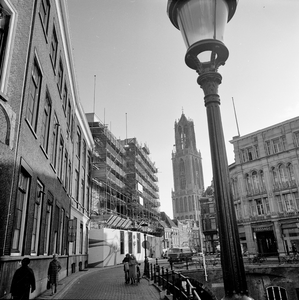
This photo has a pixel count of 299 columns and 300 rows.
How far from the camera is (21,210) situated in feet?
28.1

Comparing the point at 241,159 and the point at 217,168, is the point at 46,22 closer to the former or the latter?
the point at 217,168

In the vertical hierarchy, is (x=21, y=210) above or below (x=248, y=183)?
below

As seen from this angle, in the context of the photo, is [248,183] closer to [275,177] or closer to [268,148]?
[275,177]

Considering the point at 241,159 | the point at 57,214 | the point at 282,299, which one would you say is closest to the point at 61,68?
the point at 57,214

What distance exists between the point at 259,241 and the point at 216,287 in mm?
13577

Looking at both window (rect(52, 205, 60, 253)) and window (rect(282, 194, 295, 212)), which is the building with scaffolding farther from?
window (rect(282, 194, 295, 212))

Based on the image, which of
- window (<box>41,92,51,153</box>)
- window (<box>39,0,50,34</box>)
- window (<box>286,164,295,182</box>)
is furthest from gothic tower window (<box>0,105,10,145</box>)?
window (<box>286,164,295,182</box>)

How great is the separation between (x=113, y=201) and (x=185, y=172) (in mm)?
89530

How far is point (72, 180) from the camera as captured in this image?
69.5ft

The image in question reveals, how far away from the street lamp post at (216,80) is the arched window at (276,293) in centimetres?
2482

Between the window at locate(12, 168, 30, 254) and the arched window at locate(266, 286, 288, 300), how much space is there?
22.3 m

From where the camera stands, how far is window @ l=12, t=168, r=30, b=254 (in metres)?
8.13

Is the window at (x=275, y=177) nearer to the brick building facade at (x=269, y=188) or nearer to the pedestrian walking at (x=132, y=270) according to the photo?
the brick building facade at (x=269, y=188)

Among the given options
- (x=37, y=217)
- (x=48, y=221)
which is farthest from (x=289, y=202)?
(x=37, y=217)
